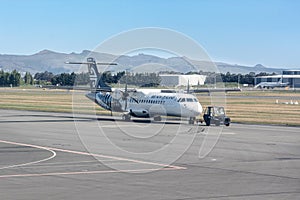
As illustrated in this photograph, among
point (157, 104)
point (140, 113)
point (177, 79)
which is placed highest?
point (177, 79)

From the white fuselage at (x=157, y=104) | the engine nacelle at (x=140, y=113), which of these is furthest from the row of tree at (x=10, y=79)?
the engine nacelle at (x=140, y=113)

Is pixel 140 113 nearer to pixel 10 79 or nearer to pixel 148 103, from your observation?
pixel 148 103

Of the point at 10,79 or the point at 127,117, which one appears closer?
the point at 127,117

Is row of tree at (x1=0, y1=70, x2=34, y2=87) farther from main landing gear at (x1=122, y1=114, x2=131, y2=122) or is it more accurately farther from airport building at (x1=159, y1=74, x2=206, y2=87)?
main landing gear at (x1=122, y1=114, x2=131, y2=122)

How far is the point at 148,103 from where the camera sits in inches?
1838

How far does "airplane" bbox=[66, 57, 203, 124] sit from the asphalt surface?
4.30m

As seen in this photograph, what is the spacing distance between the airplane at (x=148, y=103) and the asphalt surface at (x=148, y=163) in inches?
169

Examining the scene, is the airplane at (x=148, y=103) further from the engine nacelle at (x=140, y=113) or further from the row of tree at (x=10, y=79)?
the row of tree at (x=10, y=79)

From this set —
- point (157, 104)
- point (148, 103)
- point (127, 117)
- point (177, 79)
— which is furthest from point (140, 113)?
point (177, 79)

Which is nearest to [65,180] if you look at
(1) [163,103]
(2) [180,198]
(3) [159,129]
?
(2) [180,198]

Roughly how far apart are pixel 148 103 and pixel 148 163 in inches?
965

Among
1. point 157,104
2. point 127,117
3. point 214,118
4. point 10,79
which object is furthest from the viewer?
point 10,79

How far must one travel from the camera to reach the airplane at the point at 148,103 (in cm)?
4350

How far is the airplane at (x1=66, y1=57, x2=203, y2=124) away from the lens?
43.5 metres
